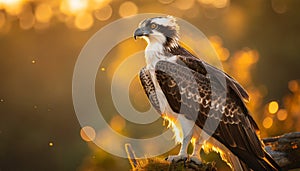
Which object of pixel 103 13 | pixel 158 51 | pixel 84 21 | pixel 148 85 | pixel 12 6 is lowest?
pixel 148 85

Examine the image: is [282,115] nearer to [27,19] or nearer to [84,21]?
[84,21]

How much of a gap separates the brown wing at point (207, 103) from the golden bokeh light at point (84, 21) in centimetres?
2859

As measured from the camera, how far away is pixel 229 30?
39.1 m

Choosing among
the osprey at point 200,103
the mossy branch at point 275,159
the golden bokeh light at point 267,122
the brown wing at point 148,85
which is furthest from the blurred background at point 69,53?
the mossy branch at point 275,159

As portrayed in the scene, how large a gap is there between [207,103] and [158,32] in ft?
4.50

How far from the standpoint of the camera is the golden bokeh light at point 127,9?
40000 millimetres

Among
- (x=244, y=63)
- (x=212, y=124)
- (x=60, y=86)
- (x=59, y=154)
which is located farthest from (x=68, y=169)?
(x=212, y=124)

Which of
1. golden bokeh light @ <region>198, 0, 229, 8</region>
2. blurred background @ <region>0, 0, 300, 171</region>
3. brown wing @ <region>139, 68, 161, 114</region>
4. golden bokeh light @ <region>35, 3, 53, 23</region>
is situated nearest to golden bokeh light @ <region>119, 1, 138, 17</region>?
blurred background @ <region>0, 0, 300, 171</region>

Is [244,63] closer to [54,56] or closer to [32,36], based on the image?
[54,56]

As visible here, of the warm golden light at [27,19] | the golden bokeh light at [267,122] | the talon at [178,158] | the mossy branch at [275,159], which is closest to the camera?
the mossy branch at [275,159]

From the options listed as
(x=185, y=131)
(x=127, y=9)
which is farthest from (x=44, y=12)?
(x=185, y=131)

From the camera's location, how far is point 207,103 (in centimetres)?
1245

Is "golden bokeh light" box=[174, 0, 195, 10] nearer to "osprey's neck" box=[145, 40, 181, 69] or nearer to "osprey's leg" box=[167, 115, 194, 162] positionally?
"osprey's neck" box=[145, 40, 181, 69]

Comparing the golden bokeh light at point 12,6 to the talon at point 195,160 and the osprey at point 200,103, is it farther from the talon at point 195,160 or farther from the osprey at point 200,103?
the talon at point 195,160
